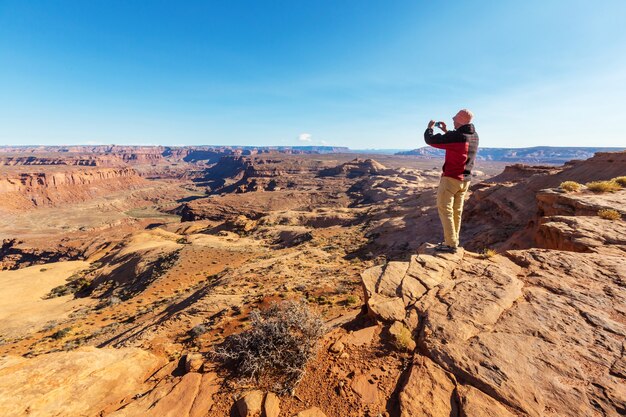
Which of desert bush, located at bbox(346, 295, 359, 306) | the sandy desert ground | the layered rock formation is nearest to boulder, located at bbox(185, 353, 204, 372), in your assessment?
the sandy desert ground

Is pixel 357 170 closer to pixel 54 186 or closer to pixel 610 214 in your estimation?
pixel 610 214

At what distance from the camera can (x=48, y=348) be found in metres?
11.9

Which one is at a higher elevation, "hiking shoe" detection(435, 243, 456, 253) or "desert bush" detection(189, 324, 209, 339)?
"hiking shoe" detection(435, 243, 456, 253)

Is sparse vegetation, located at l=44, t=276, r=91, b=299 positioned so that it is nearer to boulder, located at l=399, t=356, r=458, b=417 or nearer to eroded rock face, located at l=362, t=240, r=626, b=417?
eroded rock face, located at l=362, t=240, r=626, b=417

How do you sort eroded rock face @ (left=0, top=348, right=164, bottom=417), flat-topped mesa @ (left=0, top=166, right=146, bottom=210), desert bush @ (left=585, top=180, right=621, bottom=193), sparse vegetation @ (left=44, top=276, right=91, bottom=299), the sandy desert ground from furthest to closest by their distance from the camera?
flat-topped mesa @ (left=0, top=166, right=146, bottom=210)
sparse vegetation @ (left=44, top=276, right=91, bottom=299)
desert bush @ (left=585, top=180, right=621, bottom=193)
eroded rock face @ (left=0, top=348, right=164, bottom=417)
the sandy desert ground

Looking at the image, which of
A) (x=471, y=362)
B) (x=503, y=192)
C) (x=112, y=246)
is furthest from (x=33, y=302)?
(x=503, y=192)

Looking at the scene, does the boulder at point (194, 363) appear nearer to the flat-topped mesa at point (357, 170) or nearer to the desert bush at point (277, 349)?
the desert bush at point (277, 349)

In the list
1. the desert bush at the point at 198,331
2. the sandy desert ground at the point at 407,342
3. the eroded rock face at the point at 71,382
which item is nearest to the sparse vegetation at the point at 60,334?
the sandy desert ground at the point at 407,342

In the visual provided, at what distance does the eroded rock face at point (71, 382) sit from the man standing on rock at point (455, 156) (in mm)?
6857

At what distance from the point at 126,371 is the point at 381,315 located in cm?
485

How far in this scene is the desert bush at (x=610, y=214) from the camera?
7992 mm

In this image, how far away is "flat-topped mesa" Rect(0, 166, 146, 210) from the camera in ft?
360

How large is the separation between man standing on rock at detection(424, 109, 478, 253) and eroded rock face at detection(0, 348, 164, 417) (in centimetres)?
686

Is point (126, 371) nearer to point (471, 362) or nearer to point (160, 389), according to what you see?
point (160, 389)
